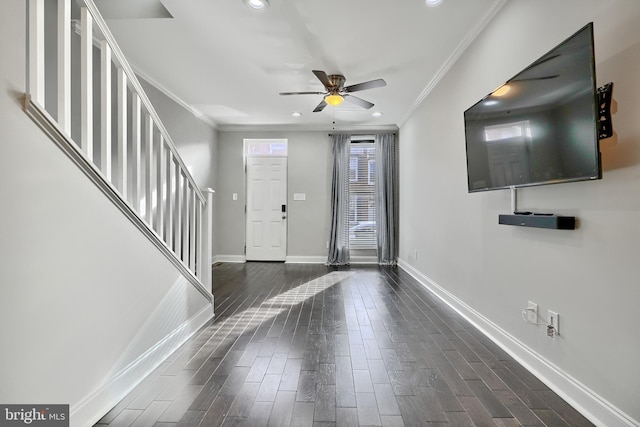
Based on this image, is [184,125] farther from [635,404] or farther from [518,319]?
[635,404]

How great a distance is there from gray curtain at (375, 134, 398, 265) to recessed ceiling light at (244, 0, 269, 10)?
365 centimetres

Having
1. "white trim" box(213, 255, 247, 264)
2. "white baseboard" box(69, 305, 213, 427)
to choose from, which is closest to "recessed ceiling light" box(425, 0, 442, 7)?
"white baseboard" box(69, 305, 213, 427)

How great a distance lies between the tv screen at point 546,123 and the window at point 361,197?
3.54 m

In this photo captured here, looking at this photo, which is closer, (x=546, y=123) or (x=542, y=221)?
(x=546, y=123)

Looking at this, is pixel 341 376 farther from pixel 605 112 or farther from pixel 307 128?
pixel 307 128

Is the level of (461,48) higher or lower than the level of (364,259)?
higher

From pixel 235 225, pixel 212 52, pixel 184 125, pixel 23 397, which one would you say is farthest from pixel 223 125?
pixel 23 397

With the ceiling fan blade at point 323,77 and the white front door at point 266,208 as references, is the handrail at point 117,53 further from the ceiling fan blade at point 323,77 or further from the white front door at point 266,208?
the white front door at point 266,208

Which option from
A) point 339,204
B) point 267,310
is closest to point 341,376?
point 267,310

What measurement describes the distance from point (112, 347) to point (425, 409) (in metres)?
1.65

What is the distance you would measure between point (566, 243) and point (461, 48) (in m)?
2.12

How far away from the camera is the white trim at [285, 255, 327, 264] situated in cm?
581

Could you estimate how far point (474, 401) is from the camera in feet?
5.19

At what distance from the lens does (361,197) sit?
19.0ft
